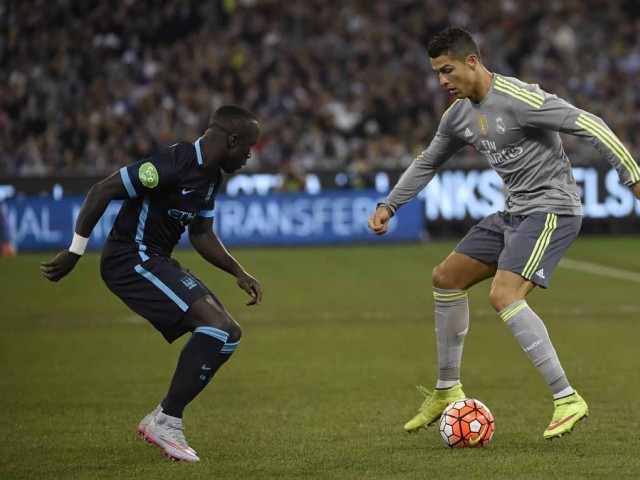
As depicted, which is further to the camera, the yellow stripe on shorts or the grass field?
the yellow stripe on shorts

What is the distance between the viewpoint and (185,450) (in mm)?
6184

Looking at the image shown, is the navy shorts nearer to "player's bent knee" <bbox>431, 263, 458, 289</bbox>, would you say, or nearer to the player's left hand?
the player's left hand

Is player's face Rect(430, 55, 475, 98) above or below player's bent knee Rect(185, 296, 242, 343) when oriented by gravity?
above

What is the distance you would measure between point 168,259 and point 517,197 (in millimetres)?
2084

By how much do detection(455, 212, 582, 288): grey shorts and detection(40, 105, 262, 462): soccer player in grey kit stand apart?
1596mm

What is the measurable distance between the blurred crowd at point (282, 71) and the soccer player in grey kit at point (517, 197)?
15.7 metres

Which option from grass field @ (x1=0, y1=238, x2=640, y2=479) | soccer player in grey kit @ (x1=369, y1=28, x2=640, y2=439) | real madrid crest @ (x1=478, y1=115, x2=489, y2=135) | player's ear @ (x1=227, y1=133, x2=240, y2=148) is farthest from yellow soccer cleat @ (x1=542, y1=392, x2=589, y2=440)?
player's ear @ (x1=227, y1=133, x2=240, y2=148)

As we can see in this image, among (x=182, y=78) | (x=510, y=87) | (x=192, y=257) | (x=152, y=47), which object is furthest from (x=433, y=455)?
(x=152, y=47)

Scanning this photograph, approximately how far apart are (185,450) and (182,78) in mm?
20578

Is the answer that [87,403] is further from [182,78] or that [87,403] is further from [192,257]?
[182,78]

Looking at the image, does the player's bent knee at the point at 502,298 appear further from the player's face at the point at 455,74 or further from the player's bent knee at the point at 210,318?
the player's bent knee at the point at 210,318

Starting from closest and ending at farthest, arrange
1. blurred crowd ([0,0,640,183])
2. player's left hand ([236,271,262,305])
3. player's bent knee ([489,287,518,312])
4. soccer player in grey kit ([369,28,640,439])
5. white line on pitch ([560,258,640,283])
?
1. soccer player in grey kit ([369,28,640,439])
2. player's bent knee ([489,287,518,312])
3. player's left hand ([236,271,262,305])
4. white line on pitch ([560,258,640,283])
5. blurred crowd ([0,0,640,183])

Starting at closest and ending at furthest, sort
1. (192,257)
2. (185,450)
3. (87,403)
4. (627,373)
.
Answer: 1. (185,450)
2. (87,403)
3. (627,373)
4. (192,257)

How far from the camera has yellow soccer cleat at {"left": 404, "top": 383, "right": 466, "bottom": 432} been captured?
22.9ft
